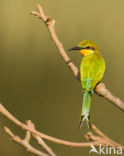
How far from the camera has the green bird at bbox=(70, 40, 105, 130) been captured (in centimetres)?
149

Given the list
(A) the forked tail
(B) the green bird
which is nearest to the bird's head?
(B) the green bird

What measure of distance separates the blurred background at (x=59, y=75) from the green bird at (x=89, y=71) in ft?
3.60

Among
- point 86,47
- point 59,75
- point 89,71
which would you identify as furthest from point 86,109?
point 59,75

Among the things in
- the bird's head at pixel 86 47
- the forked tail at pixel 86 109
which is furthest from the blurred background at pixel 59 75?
the forked tail at pixel 86 109

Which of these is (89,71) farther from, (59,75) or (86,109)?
(59,75)

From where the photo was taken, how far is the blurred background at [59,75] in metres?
2.86

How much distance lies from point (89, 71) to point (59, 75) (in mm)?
1324

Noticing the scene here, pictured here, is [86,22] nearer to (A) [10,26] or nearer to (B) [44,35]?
(B) [44,35]

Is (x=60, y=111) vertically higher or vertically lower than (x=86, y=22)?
lower

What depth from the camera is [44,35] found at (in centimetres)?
314

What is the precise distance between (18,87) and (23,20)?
0.57 metres

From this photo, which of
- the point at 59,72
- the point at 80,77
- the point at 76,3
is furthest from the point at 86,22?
the point at 80,77

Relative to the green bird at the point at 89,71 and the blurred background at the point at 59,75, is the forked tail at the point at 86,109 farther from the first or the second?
the blurred background at the point at 59,75

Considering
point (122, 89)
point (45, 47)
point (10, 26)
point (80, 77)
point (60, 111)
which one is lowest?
point (80, 77)
